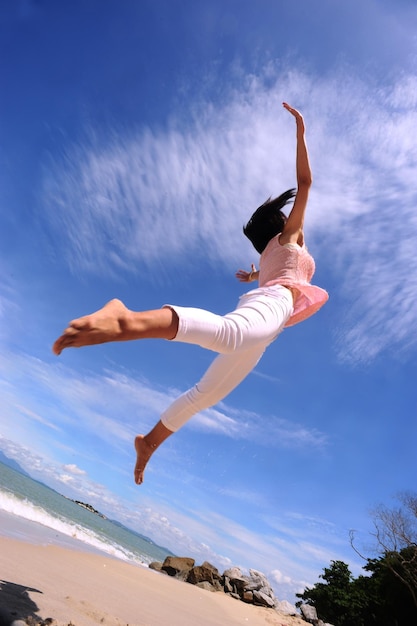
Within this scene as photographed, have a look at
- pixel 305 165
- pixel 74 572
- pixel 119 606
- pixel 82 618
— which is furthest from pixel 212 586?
pixel 305 165

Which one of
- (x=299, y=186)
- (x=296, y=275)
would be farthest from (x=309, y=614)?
(x=299, y=186)

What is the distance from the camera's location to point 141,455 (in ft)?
8.78

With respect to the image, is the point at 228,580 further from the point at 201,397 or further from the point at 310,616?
the point at 201,397

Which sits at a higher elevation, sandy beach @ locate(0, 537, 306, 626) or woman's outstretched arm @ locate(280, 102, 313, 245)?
woman's outstretched arm @ locate(280, 102, 313, 245)

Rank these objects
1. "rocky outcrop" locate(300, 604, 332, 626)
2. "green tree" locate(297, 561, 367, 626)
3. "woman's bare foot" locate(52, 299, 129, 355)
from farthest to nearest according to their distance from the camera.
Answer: "green tree" locate(297, 561, 367, 626)
"rocky outcrop" locate(300, 604, 332, 626)
"woman's bare foot" locate(52, 299, 129, 355)

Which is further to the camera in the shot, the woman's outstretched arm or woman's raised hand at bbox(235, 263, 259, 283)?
woman's raised hand at bbox(235, 263, 259, 283)

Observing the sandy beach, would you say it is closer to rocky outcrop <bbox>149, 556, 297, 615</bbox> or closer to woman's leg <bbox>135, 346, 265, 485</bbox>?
woman's leg <bbox>135, 346, 265, 485</bbox>

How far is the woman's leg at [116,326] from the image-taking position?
150 cm

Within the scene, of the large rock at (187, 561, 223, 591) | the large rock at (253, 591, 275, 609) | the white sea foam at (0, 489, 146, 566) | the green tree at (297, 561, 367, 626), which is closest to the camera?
the white sea foam at (0, 489, 146, 566)

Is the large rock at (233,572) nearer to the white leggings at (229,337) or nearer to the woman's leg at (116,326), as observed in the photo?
the white leggings at (229,337)

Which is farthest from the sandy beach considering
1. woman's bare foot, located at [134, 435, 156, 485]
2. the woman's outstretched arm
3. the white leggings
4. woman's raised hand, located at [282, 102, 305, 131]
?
woman's raised hand, located at [282, 102, 305, 131]

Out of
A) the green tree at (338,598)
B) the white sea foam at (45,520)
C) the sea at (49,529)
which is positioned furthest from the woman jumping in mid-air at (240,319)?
the green tree at (338,598)

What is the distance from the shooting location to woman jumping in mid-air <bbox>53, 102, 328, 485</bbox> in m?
1.59

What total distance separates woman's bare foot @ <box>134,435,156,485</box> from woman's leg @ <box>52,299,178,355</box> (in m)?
1.22
